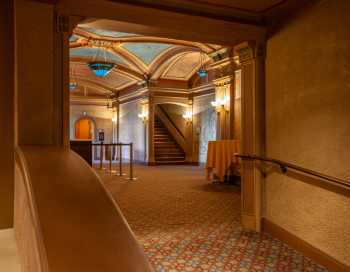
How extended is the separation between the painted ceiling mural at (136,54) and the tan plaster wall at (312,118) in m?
6.00

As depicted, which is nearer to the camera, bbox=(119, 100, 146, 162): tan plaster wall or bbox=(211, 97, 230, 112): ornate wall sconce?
bbox=(211, 97, 230, 112): ornate wall sconce

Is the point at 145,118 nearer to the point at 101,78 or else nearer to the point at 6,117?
the point at 101,78

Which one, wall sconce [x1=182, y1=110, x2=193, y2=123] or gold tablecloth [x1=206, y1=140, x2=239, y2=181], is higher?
wall sconce [x1=182, y1=110, x2=193, y2=123]

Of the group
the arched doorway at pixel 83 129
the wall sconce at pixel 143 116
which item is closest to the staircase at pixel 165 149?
the wall sconce at pixel 143 116

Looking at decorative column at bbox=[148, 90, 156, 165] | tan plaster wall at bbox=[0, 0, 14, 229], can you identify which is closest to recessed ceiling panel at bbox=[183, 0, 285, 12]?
tan plaster wall at bbox=[0, 0, 14, 229]

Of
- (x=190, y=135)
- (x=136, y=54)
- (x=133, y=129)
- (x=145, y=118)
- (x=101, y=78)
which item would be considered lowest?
(x=190, y=135)

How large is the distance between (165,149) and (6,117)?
11017 millimetres

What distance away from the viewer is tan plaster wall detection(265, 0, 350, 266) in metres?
2.83

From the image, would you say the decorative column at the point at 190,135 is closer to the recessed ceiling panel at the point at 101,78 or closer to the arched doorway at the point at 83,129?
the recessed ceiling panel at the point at 101,78

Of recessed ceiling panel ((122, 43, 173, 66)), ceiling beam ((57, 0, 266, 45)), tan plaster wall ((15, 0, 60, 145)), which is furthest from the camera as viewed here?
recessed ceiling panel ((122, 43, 173, 66))

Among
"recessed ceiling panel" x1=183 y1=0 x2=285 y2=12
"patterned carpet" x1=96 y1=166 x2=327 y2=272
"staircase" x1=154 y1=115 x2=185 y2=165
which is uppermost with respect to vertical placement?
"recessed ceiling panel" x1=183 y1=0 x2=285 y2=12

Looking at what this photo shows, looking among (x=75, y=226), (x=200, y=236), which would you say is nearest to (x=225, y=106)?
(x=200, y=236)

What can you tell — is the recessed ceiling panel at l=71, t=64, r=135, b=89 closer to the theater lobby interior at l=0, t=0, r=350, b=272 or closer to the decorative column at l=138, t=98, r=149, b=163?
the decorative column at l=138, t=98, r=149, b=163

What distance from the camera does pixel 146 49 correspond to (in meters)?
11.0
